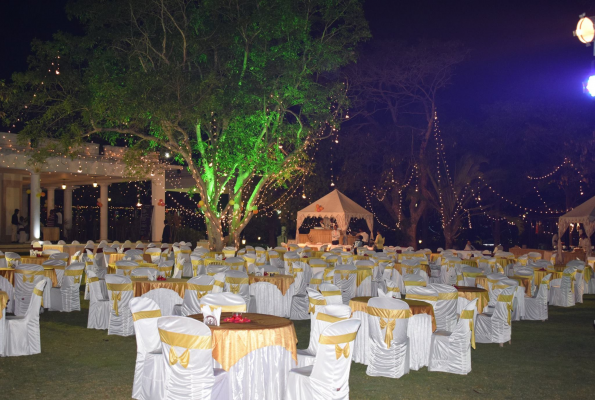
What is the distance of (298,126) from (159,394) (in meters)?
15.7

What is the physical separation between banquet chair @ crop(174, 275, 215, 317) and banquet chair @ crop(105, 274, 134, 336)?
0.74 metres

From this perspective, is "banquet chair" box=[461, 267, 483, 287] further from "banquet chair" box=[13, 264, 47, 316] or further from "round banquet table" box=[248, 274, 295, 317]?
"banquet chair" box=[13, 264, 47, 316]

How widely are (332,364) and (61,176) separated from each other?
21087mm

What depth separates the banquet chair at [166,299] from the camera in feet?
27.4

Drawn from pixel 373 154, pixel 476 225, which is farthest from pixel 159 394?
pixel 476 225

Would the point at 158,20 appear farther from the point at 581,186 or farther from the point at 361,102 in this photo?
the point at 581,186

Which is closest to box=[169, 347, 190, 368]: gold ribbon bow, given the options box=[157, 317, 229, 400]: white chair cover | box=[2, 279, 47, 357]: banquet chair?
box=[157, 317, 229, 400]: white chair cover

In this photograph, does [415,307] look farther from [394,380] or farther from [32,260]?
[32,260]

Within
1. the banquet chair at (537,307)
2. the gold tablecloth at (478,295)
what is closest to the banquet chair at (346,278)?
the banquet chair at (537,307)

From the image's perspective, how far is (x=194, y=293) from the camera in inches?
324

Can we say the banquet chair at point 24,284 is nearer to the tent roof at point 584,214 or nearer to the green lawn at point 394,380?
the green lawn at point 394,380

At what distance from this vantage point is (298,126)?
20.5 m

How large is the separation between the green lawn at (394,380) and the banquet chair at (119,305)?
173 mm

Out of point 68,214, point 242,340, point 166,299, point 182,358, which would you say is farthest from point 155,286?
point 68,214
